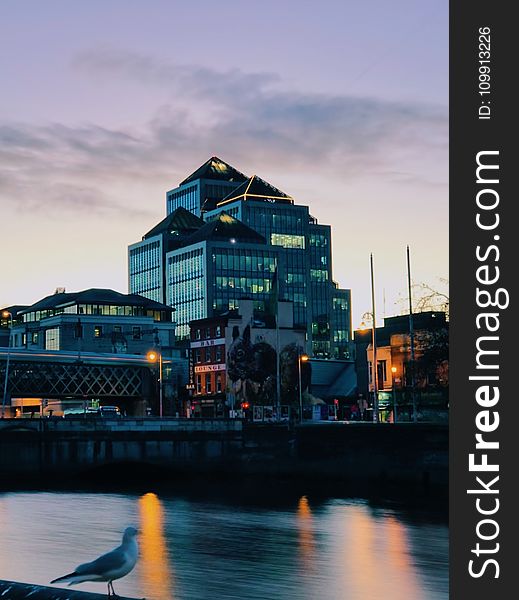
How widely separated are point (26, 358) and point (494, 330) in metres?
143

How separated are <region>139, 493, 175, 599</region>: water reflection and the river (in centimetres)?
5

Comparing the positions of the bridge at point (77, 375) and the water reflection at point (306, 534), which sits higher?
the bridge at point (77, 375)

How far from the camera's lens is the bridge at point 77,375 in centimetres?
15125

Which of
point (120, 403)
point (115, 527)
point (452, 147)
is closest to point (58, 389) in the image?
point (120, 403)

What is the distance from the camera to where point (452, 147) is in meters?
16.3

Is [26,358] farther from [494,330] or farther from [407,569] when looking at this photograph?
[494,330]

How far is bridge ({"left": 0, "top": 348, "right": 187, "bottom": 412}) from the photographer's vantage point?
151250 millimetres

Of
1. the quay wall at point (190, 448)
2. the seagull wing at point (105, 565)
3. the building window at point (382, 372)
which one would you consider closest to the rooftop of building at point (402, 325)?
the building window at point (382, 372)

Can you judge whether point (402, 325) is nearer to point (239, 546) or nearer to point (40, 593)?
point (239, 546)

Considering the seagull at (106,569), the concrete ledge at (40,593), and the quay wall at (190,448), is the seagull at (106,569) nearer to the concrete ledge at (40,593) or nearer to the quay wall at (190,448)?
the concrete ledge at (40,593)

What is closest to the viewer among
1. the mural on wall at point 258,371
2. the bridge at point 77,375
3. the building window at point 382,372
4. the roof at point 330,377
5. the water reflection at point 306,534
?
the water reflection at point 306,534

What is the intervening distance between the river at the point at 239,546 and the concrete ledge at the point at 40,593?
58.0ft

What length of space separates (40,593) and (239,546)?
35059 mm

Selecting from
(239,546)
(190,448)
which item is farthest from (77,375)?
(239,546)
